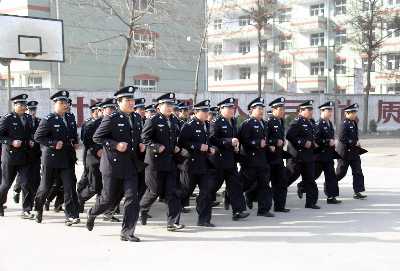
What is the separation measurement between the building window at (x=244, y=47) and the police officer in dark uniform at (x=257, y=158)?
46931 millimetres

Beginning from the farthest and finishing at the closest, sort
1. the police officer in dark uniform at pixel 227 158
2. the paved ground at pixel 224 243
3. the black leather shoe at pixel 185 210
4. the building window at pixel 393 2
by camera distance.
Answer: the building window at pixel 393 2, the black leather shoe at pixel 185 210, the police officer in dark uniform at pixel 227 158, the paved ground at pixel 224 243

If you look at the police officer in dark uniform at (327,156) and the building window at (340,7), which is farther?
the building window at (340,7)

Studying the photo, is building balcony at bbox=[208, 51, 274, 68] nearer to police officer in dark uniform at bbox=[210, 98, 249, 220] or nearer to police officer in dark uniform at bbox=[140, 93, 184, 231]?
police officer in dark uniform at bbox=[210, 98, 249, 220]

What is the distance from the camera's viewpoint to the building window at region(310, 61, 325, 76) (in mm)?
50438

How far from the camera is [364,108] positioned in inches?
1247

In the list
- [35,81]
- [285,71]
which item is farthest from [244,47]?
[35,81]

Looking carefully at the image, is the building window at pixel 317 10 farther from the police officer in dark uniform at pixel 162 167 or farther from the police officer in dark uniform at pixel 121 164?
the police officer in dark uniform at pixel 121 164

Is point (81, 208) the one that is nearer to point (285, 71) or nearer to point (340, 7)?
point (340, 7)

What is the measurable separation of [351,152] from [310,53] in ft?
136

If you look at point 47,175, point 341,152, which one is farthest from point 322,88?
point 47,175

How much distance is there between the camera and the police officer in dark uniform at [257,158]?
822 cm

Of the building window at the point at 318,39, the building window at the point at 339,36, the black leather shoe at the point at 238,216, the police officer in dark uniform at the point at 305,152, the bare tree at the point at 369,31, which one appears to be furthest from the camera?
the building window at the point at 318,39

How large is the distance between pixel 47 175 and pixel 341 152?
206 inches

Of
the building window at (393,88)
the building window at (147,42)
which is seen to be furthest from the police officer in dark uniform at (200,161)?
the building window at (393,88)
